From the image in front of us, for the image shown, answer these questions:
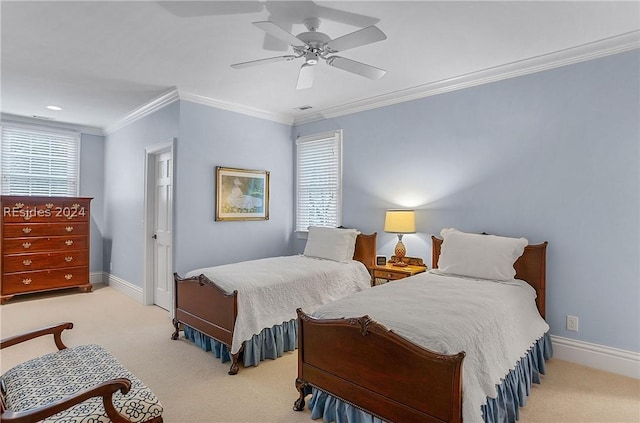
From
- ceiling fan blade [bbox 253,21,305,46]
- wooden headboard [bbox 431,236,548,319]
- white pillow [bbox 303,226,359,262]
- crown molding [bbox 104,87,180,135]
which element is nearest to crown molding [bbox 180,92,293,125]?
crown molding [bbox 104,87,180,135]

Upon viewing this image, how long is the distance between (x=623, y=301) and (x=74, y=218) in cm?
682

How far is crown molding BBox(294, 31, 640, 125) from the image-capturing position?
290 cm

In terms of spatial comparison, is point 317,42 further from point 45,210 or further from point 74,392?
point 45,210

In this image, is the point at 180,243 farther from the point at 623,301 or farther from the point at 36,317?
the point at 623,301

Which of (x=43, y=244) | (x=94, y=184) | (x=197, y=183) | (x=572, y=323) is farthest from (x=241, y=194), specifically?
(x=572, y=323)

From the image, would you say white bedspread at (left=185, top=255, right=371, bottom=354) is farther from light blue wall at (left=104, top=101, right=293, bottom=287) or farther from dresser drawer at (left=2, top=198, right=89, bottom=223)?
dresser drawer at (left=2, top=198, right=89, bottom=223)

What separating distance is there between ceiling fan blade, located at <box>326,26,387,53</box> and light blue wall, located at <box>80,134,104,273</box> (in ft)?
17.9

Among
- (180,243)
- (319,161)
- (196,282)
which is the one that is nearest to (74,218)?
(180,243)

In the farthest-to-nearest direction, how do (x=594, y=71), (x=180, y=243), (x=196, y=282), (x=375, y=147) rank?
(x=375, y=147)
(x=180, y=243)
(x=196, y=282)
(x=594, y=71)

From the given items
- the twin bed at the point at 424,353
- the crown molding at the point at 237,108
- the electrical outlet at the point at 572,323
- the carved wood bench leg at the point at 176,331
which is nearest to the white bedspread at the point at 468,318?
the twin bed at the point at 424,353

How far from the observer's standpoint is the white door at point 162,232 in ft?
15.0

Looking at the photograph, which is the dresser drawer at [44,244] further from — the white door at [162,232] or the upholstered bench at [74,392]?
the upholstered bench at [74,392]

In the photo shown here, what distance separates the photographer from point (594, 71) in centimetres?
305

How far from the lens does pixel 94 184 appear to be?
628 cm
